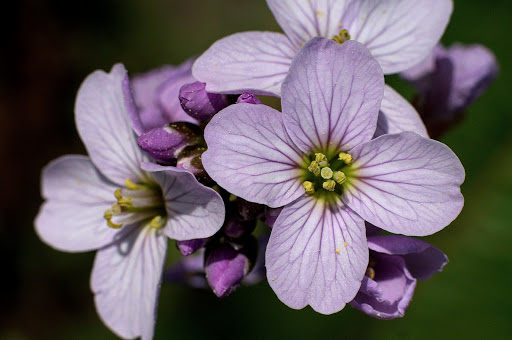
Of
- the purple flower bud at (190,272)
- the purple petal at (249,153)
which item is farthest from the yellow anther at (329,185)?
the purple flower bud at (190,272)

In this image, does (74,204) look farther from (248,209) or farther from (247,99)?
(247,99)

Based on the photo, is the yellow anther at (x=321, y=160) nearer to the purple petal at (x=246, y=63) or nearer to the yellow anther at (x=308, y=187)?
the yellow anther at (x=308, y=187)

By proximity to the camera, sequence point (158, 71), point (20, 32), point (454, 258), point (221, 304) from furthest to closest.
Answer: point (20, 32)
point (221, 304)
point (454, 258)
point (158, 71)

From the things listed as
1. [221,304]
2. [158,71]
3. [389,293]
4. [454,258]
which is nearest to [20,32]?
[158,71]

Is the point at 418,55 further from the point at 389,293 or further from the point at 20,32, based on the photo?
the point at 20,32

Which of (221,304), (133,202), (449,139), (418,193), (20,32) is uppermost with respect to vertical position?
(418,193)

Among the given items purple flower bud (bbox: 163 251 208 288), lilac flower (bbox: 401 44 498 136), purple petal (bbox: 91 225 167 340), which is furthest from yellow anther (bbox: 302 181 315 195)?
lilac flower (bbox: 401 44 498 136)

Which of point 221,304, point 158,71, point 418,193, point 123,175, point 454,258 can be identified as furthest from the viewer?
point 221,304
